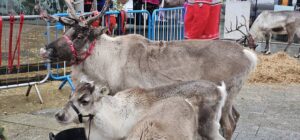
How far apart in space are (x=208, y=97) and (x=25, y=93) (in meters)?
5.17

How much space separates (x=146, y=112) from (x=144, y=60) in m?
1.46

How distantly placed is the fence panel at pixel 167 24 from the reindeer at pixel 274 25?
4.45m

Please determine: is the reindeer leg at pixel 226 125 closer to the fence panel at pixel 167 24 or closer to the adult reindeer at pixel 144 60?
the adult reindeer at pixel 144 60

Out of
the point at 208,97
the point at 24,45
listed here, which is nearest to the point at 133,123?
the point at 208,97

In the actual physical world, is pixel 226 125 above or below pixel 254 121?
above

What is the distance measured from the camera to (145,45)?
18.4 ft

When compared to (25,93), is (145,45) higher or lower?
higher

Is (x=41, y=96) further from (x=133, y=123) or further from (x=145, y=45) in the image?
(x=133, y=123)

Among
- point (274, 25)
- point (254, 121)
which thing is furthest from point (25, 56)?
point (274, 25)

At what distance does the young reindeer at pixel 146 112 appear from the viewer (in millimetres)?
3917

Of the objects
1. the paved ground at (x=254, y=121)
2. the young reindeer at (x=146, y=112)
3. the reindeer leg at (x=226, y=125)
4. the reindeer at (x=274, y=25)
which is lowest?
the paved ground at (x=254, y=121)

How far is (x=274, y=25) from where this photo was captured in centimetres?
1459

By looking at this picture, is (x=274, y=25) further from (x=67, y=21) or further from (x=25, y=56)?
(x=67, y=21)

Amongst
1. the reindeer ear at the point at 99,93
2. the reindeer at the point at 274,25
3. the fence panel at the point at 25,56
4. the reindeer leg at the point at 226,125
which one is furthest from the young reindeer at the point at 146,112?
the reindeer at the point at 274,25
